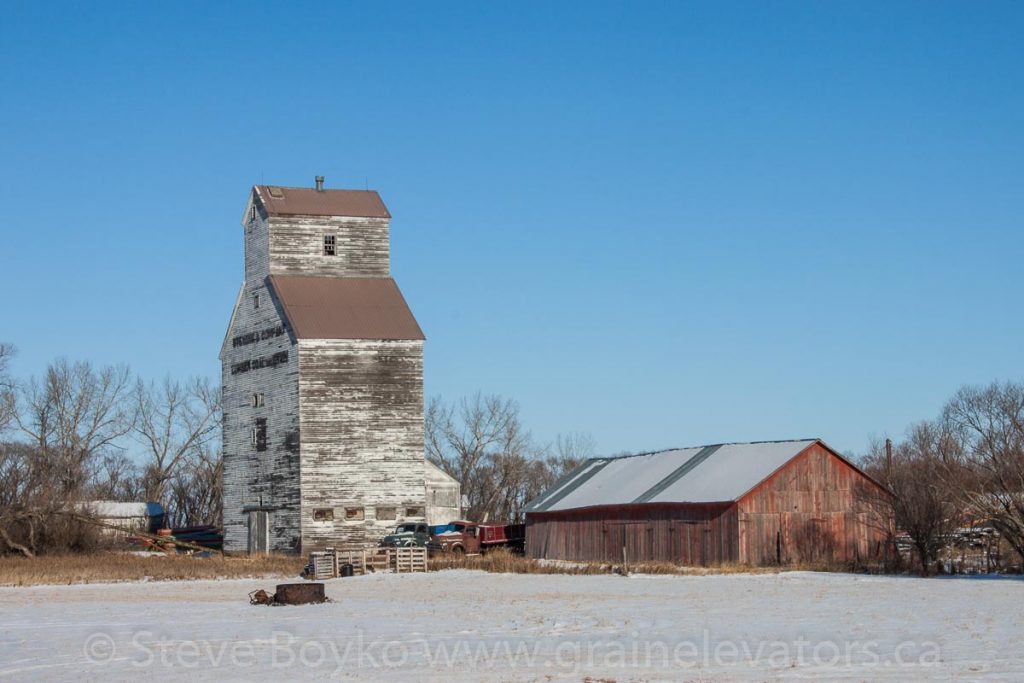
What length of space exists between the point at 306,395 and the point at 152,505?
1525 inches

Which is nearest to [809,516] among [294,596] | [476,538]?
[476,538]

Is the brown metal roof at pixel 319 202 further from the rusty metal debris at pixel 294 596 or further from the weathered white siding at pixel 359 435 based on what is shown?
the rusty metal debris at pixel 294 596

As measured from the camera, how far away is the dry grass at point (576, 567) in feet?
148

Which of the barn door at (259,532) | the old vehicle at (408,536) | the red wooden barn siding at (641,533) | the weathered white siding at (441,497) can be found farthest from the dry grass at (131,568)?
the weathered white siding at (441,497)

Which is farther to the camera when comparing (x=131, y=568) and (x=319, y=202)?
(x=319, y=202)

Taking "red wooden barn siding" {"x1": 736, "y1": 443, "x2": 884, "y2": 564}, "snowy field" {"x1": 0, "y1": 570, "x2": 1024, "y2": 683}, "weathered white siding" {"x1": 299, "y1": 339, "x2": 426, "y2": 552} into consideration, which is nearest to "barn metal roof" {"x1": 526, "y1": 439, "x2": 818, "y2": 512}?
"red wooden barn siding" {"x1": 736, "y1": 443, "x2": 884, "y2": 564}

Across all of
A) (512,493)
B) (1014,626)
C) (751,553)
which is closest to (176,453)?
(512,493)

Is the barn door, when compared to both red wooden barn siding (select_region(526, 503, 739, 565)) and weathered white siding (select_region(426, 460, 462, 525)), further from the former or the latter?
weathered white siding (select_region(426, 460, 462, 525))

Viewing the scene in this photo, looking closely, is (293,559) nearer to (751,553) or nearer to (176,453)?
(751,553)

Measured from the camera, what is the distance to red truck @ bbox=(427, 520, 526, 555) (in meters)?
57.8

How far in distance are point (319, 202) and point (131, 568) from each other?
20450 millimetres

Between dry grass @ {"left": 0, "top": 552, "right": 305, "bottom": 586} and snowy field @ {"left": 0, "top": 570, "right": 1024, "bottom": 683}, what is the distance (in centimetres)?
564

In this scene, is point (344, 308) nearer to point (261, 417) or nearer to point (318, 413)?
point (318, 413)

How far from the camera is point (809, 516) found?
4966 cm
